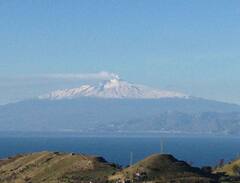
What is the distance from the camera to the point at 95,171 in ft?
532

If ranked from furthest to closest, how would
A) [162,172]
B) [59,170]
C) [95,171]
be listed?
[59,170] → [95,171] → [162,172]

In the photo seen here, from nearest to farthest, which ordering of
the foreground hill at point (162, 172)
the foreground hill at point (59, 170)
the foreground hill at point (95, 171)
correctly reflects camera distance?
the foreground hill at point (162, 172), the foreground hill at point (95, 171), the foreground hill at point (59, 170)

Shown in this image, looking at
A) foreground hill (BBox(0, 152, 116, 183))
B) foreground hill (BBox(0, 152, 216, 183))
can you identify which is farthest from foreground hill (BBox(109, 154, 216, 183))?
foreground hill (BBox(0, 152, 116, 183))

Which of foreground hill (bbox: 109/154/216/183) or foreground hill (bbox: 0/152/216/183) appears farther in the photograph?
foreground hill (bbox: 0/152/216/183)

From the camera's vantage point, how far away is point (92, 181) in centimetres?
14812

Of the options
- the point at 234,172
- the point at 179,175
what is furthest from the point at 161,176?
the point at 234,172

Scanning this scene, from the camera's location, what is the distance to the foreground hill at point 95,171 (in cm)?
14762

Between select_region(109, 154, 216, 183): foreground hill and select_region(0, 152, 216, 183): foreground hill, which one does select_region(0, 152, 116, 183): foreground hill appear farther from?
select_region(109, 154, 216, 183): foreground hill

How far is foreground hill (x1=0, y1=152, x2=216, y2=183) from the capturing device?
14762 cm

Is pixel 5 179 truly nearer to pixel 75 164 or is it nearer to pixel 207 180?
pixel 75 164

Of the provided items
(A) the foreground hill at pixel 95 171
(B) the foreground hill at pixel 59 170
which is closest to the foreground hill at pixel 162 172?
(A) the foreground hill at pixel 95 171

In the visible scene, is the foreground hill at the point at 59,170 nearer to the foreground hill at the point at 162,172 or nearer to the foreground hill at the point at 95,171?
the foreground hill at the point at 95,171

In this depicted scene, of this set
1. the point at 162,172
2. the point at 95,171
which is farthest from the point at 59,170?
the point at 162,172

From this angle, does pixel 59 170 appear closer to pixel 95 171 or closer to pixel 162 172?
pixel 95 171
